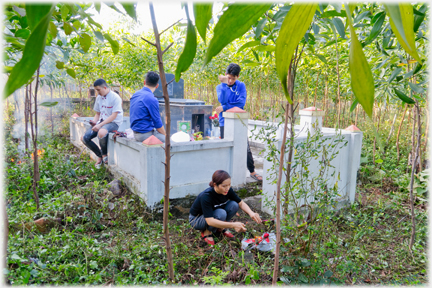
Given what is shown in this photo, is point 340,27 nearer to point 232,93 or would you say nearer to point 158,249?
point 158,249

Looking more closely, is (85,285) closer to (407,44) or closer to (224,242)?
(224,242)

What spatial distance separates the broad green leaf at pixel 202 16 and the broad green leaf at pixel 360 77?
4.8 inches

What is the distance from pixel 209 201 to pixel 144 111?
4.98 feet

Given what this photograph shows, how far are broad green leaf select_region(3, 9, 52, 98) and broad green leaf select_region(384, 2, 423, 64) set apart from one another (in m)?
0.26

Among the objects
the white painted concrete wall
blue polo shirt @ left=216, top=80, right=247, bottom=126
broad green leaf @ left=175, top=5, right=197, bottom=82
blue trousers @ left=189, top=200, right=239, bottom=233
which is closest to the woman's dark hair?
blue trousers @ left=189, top=200, right=239, bottom=233

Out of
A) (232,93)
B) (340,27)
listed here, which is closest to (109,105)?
(232,93)

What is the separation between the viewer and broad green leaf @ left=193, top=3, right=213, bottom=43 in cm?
27

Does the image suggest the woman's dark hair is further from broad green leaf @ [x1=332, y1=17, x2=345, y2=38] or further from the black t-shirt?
broad green leaf @ [x1=332, y1=17, x2=345, y2=38]

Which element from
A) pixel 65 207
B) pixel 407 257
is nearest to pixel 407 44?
pixel 407 257

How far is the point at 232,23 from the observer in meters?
0.26

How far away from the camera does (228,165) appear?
11.7 feet

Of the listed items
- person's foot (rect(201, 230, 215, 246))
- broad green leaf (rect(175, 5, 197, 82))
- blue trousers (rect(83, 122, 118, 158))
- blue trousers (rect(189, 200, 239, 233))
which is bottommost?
person's foot (rect(201, 230, 215, 246))

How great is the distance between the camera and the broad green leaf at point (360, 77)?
230mm

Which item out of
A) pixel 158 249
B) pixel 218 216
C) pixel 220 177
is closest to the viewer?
pixel 158 249
